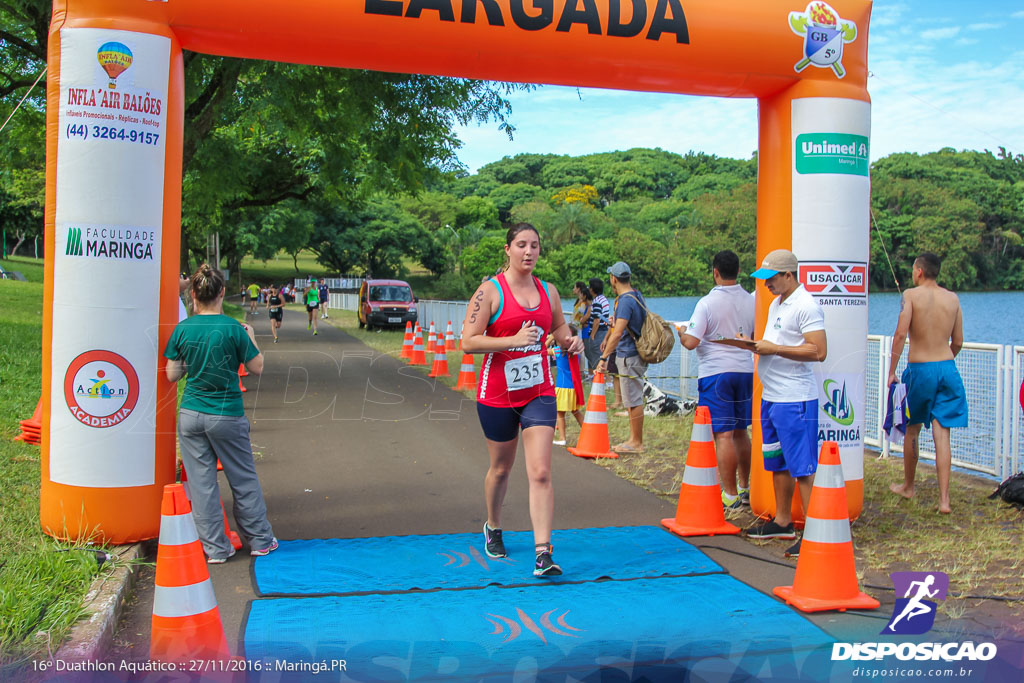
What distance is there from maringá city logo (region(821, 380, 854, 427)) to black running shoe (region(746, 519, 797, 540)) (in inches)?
35.1

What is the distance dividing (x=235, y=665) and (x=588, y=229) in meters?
44.4

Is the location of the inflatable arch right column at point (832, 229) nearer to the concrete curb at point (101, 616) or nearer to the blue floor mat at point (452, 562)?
the blue floor mat at point (452, 562)

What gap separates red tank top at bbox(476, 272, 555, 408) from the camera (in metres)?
5.12

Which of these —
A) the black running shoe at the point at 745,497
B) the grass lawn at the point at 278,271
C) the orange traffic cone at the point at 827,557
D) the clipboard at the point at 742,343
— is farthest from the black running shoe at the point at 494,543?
the grass lawn at the point at 278,271

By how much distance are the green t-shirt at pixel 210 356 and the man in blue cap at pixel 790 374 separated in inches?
133

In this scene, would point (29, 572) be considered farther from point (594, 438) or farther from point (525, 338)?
point (594, 438)

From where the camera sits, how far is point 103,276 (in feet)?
17.2

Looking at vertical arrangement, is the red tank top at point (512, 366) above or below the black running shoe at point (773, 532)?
above

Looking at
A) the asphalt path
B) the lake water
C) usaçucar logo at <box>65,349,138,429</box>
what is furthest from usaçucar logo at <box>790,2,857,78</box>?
the lake water

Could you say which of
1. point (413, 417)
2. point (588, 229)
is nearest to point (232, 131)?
point (413, 417)

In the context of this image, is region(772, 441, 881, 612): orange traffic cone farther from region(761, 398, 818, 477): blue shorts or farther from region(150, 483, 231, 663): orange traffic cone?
region(150, 483, 231, 663): orange traffic cone

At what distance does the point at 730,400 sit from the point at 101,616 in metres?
4.58

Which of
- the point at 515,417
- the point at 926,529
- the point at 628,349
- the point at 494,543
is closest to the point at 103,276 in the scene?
the point at 515,417

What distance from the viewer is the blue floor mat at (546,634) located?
3742 mm
